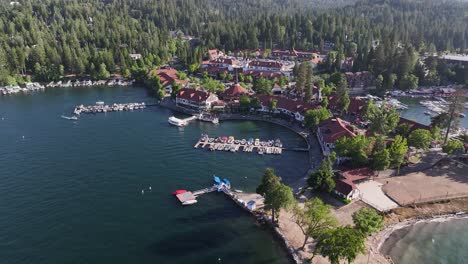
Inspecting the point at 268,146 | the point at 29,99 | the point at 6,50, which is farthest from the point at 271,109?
the point at 6,50

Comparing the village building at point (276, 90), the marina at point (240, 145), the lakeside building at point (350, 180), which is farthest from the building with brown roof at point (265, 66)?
the lakeside building at point (350, 180)

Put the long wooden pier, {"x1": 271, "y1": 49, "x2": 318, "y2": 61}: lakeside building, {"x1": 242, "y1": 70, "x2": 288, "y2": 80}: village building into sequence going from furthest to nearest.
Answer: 1. {"x1": 271, "y1": 49, "x2": 318, "y2": 61}: lakeside building
2. {"x1": 242, "y1": 70, "x2": 288, "y2": 80}: village building
3. the long wooden pier

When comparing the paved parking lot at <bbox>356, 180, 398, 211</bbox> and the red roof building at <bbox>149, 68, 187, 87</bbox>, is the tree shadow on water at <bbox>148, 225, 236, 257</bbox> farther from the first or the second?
the red roof building at <bbox>149, 68, 187, 87</bbox>

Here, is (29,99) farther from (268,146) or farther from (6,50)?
(268,146)

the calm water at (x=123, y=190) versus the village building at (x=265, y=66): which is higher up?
the village building at (x=265, y=66)

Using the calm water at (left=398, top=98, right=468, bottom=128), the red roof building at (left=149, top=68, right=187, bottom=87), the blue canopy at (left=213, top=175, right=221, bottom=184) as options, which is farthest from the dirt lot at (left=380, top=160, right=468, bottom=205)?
the red roof building at (left=149, top=68, right=187, bottom=87)

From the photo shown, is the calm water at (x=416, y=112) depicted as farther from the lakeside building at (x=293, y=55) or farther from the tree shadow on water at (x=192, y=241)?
the tree shadow on water at (x=192, y=241)

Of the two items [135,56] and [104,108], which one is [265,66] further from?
[104,108]
